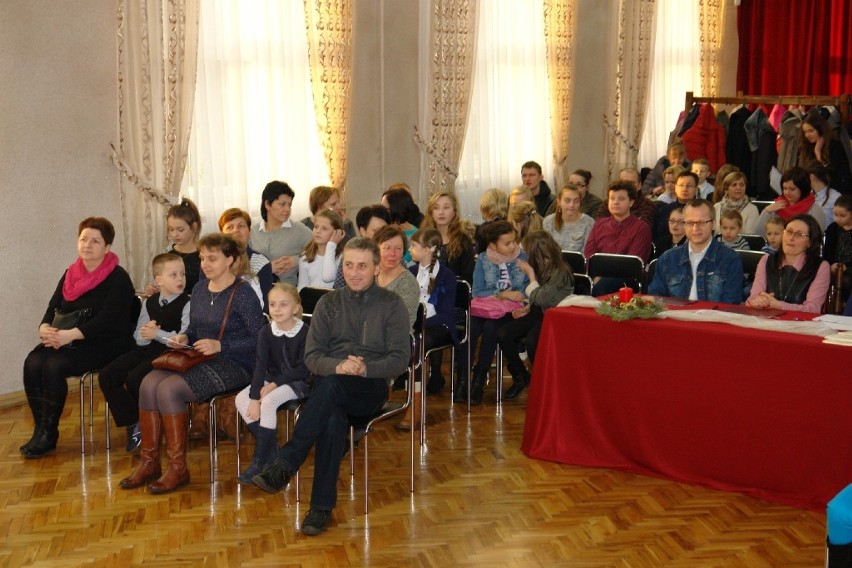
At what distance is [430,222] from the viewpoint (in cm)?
744

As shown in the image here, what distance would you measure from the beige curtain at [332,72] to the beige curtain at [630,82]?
412 cm

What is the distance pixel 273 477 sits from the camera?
4848 mm

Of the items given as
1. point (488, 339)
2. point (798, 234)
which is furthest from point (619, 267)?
point (798, 234)

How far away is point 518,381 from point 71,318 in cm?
290

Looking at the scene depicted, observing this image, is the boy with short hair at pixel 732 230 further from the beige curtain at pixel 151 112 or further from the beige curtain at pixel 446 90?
the beige curtain at pixel 151 112

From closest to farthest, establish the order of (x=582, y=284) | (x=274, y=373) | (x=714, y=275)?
(x=274, y=373)
(x=714, y=275)
(x=582, y=284)

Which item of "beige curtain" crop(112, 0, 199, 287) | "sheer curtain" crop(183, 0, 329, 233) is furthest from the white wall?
"sheer curtain" crop(183, 0, 329, 233)

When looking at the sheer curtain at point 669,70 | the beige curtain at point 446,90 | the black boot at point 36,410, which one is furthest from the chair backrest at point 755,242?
the black boot at point 36,410

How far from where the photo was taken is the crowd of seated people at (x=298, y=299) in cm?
→ 521

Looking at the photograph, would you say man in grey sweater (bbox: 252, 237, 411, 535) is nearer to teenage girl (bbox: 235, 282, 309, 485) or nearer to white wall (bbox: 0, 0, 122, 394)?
teenage girl (bbox: 235, 282, 309, 485)

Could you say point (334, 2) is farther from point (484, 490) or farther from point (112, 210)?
point (484, 490)

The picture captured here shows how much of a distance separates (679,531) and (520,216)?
3.37 metres

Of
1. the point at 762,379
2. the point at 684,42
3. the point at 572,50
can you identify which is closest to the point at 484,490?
the point at 762,379

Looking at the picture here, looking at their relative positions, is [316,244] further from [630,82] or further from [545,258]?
[630,82]
